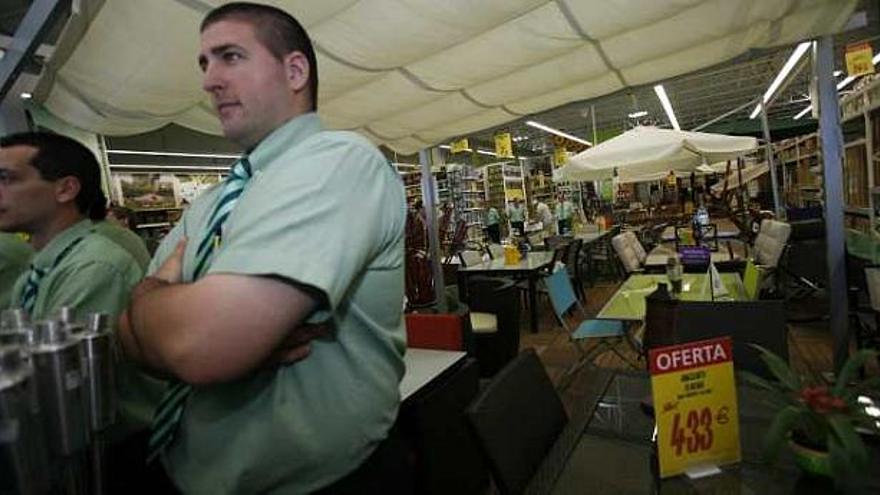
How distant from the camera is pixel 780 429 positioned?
1.05 m

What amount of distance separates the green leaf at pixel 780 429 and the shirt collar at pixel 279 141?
113 centimetres

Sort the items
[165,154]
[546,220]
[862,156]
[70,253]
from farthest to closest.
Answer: [546,220], [165,154], [862,156], [70,253]

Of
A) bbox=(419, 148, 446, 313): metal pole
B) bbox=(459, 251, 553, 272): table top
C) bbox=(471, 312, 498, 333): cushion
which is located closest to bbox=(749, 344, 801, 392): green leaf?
bbox=(471, 312, 498, 333): cushion

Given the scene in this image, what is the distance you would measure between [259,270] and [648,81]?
10.9 feet

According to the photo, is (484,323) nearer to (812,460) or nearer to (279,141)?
(812,460)

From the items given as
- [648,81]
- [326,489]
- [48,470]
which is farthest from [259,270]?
[648,81]

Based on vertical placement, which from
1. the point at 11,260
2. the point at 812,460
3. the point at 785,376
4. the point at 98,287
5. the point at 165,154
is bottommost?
the point at 812,460

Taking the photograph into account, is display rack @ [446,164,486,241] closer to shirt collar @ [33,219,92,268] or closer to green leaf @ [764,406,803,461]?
shirt collar @ [33,219,92,268]

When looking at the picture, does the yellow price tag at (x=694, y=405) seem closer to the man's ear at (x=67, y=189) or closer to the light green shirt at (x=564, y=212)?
the man's ear at (x=67, y=189)

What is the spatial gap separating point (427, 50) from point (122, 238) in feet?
5.09

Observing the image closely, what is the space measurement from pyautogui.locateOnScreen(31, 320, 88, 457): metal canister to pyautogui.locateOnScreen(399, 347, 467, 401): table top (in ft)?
4.90

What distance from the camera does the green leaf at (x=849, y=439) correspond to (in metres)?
0.98

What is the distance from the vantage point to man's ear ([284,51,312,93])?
3.46ft

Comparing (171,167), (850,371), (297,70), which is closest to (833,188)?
(850,371)
